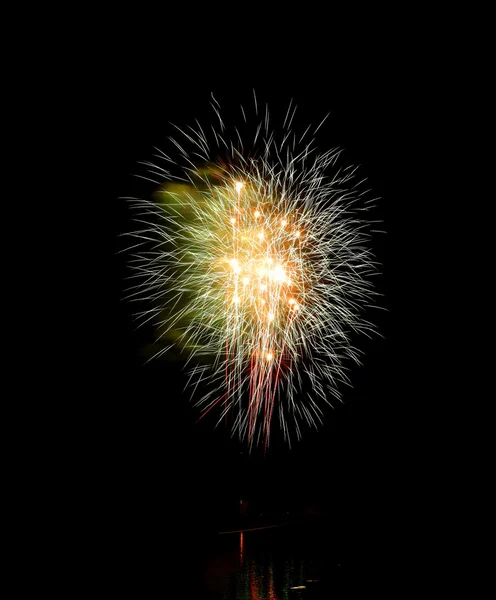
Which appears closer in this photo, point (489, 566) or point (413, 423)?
point (489, 566)

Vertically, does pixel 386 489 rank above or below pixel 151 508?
above

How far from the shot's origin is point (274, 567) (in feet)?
31.2

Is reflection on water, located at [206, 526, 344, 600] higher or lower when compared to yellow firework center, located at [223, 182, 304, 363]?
lower

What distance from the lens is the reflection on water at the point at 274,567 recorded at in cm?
806

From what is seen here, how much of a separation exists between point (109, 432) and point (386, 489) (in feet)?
31.3

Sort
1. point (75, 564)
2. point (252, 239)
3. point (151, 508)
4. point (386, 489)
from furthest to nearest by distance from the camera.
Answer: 1. point (386, 489)
2. point (151, 508)
3. point (252, 239)
4. point (75, 564)

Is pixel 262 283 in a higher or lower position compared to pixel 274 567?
higher

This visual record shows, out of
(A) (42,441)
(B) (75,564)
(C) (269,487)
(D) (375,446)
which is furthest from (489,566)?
(D) (375,446)

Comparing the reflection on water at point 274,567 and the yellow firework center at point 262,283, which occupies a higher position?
the yellow firework center at point 262,283

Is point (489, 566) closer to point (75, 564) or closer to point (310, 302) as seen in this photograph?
point (310, 302)

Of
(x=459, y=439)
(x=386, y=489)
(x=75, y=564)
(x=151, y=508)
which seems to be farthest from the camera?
(x=459, y=439)

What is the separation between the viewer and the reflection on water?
806 centimetres

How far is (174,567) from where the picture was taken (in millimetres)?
8969

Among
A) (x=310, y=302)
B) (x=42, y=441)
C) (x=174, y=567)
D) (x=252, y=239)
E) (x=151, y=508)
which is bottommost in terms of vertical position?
(x=174, y=567)
